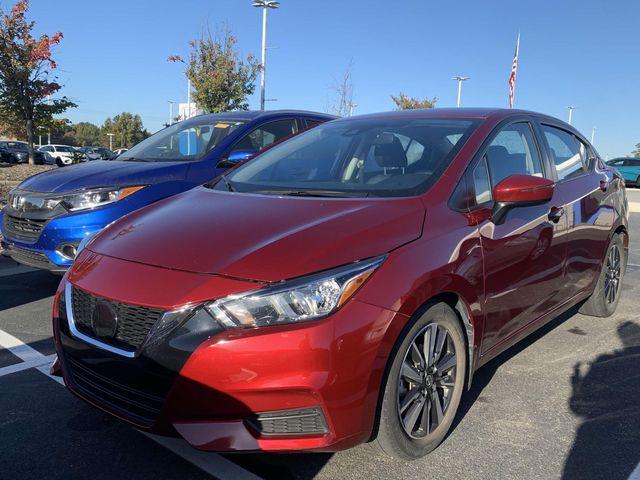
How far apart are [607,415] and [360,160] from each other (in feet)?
6.56

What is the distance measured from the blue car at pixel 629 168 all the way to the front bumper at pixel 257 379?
103 ft

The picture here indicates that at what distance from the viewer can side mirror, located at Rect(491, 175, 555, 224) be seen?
2.87m

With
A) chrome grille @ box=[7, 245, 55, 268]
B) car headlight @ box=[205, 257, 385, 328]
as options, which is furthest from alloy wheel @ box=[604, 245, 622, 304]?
chrome grille @ box=[7, 245, 55, 268]

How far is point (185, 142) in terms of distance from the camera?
229 inches

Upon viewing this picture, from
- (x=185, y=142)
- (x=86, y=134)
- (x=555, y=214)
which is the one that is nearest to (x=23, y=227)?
(x=185, y=142)

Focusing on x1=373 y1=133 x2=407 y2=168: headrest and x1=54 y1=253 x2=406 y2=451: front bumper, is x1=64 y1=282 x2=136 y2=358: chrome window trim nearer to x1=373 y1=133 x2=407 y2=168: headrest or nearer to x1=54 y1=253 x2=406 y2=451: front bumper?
x1=54 y1=253 x2=406 y2=451: front bumper

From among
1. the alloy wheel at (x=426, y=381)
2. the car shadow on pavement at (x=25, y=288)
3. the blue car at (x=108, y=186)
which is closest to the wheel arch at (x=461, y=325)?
the alloy wheel at (x=426, y=381)

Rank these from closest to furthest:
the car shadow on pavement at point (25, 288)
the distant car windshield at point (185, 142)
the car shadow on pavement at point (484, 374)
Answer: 1. the car shadow on pavement at point (484, 374)
2. the car shadow on pavement at point (25, 288)
3. the distant car windshield at point (185, 142)

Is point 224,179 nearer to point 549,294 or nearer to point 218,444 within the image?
point 218,444

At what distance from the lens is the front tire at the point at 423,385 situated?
230 cm

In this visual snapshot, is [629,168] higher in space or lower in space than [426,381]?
higher

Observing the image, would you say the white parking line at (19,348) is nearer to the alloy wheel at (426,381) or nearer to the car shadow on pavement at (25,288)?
the car shadow on pavement at (25,288)

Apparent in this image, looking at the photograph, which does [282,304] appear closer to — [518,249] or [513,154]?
[518,249]

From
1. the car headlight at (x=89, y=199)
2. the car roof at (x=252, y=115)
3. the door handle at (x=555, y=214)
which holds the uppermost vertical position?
the car roof at (x=252, y=115)
